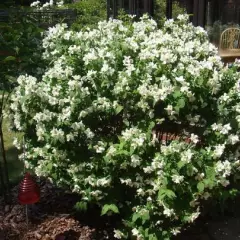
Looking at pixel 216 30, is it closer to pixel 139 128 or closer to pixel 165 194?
pixel 139 128

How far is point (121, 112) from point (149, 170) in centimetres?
47

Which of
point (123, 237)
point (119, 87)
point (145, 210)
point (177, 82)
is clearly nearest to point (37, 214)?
point (123, 237)

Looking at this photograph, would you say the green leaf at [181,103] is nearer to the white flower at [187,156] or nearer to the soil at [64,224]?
the white flower at [187,156]

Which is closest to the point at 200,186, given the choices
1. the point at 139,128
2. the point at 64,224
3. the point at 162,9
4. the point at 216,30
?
the point at 139,128

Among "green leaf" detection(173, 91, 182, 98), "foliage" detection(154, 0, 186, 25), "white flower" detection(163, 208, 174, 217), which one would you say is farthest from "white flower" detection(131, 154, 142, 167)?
"foliage" detection(154, 0, 186, 25)

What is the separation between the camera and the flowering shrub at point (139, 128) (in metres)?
2.65

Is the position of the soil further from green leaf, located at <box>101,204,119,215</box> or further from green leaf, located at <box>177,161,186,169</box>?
green leaf, located at <box>177,161,186,169</box>

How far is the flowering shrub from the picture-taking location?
2.65 metres

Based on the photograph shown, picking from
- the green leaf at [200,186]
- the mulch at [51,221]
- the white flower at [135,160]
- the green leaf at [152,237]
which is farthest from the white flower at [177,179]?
the mulch at [51,221]

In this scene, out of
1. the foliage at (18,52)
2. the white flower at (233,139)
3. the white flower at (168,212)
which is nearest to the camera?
the white flower at (168,212)

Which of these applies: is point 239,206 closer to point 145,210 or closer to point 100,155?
point 145,210

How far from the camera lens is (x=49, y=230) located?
3064 mm

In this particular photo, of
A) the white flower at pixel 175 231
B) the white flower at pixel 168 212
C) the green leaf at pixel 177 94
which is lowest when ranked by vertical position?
the white flower at pixel 175 231

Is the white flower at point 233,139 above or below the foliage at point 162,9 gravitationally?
below
